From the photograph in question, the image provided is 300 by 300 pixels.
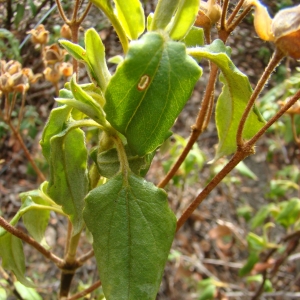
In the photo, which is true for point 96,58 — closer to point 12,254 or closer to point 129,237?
point 129,237

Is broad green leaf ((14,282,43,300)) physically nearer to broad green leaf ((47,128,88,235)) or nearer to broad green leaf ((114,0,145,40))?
broad green leaf ((47,128,88,235))

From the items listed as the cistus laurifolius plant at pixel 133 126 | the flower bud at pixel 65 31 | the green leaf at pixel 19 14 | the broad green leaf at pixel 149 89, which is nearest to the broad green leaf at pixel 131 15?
the cistus laurifolius plant at pixel 133 126

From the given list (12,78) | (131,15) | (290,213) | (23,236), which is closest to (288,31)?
(131,15)

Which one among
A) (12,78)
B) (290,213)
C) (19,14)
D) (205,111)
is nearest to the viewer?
(205,111)

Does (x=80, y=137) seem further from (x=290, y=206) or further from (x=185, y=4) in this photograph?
(x=290, y=206)

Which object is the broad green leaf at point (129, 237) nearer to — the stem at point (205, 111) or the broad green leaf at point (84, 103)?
the broad green leaf at point (84, 103)

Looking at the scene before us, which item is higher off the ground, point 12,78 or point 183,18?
point 183,18

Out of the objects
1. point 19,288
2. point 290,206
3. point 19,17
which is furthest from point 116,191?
point 290,206
